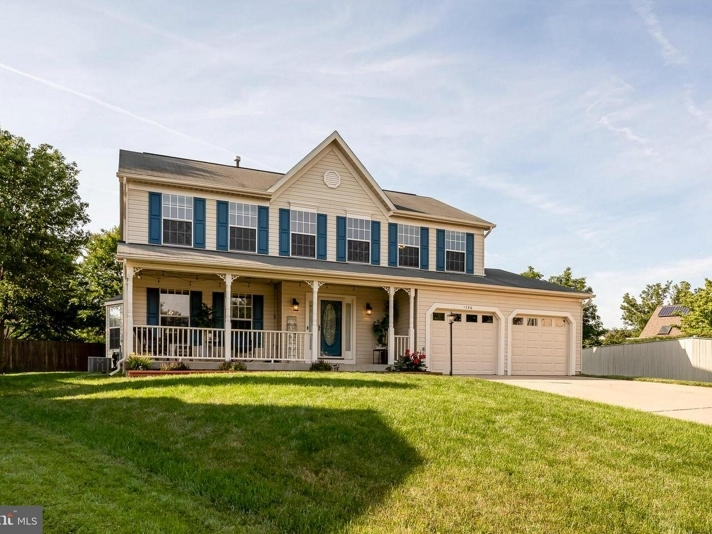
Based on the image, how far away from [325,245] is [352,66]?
5826mm

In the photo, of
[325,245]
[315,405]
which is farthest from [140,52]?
[315,405]

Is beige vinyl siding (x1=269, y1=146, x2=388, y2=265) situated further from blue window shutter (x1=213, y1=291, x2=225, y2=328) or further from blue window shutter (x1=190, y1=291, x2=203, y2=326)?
blue window shutter (x1=190, y1=291, x2=203, y2=326)

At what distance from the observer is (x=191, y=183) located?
54.1 feet

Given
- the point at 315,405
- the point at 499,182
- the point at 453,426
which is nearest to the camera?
the point at 453,426

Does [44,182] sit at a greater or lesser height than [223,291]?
greater

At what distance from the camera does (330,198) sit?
18.5 meters

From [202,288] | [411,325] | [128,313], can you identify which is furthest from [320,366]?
[128,313]

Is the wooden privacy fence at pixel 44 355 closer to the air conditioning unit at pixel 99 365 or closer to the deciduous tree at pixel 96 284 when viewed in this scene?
the deciduous tree at pixel 96 284

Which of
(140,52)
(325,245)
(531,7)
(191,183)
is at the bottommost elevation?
(325,245)

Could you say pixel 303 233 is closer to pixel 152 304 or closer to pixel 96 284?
pixel 152 304

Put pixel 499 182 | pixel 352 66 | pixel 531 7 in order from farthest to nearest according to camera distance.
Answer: pixel 499 182 < pixel 352 66 < pixel 531 7

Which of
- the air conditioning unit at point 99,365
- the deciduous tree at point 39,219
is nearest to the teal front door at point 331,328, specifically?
the air conditioning unit at point 99,365

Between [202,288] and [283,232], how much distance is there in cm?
299

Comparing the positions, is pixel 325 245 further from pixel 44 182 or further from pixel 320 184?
pixel 44 182
